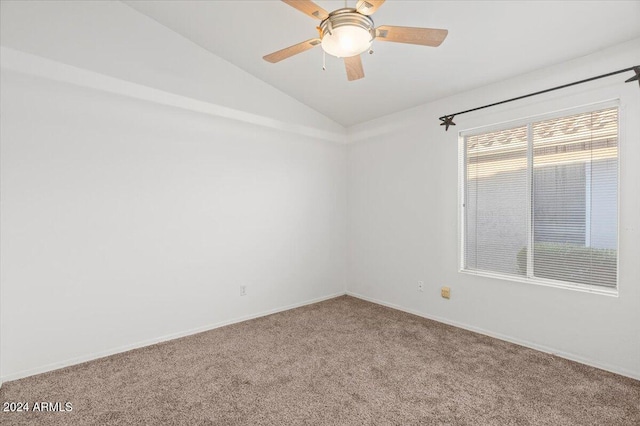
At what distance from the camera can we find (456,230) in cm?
353

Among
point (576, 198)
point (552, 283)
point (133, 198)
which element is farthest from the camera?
point (133, 198)

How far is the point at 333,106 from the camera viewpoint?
4215 mm

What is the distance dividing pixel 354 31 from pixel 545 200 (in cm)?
239

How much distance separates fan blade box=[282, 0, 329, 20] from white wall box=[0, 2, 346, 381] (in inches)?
79.6

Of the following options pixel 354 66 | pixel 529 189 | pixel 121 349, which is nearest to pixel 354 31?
pixel 354 66

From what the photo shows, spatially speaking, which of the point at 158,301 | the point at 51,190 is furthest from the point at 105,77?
the point at 158,301

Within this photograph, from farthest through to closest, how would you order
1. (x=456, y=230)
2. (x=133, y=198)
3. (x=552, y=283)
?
(x=456, y=230) < (x=133, y=198) < (x=552, y=283)

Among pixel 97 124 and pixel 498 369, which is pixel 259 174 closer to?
pixel 97 124

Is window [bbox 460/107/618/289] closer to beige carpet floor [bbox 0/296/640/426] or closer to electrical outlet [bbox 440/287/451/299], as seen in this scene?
electrical outlet [bbox 440/287/451/299]

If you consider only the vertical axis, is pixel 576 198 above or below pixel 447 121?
below

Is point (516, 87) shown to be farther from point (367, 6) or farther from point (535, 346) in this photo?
point (535, 346)

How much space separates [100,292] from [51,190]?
95cm

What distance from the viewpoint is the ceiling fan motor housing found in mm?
1742

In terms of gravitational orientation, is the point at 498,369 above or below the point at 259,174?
below
